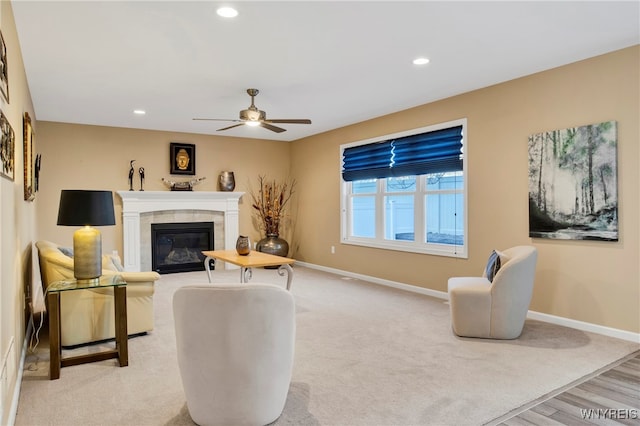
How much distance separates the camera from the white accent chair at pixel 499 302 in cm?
360

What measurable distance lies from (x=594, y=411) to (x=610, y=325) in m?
1.63

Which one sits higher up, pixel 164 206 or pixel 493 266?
pixel 164 206

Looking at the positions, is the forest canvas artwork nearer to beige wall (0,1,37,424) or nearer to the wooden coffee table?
the wooden coffee table

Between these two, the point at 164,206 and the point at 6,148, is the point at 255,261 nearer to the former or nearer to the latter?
the point at 6,148

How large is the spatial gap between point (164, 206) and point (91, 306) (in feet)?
12.7

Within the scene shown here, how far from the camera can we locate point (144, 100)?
206 inches

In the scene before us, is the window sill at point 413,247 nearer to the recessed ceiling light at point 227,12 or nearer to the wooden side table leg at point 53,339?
the recessed ceiling light at point 227,12

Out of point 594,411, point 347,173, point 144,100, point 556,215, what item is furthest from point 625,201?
point 144,100

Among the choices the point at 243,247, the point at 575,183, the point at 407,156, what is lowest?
the point at 243,247

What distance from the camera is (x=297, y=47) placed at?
11.6ft

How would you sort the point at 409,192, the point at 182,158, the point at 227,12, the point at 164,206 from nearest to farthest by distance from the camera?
the point at 227,12 → the point at 409,192 → the point at 164,206 → the point at 182,158

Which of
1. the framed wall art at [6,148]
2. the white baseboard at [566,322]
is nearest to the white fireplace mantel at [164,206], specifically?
the white baseboard at [566,322]

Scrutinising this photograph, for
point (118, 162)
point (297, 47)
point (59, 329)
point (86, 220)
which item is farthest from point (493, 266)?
point (118, 162)

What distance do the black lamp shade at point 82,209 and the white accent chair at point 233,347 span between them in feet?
4.63
